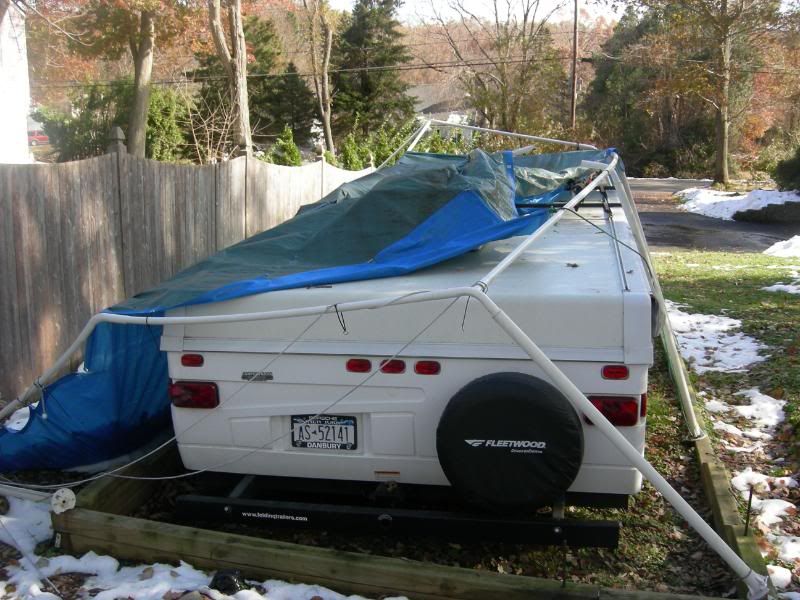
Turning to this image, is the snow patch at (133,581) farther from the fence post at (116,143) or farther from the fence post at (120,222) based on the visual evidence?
the fence post at (116,143)

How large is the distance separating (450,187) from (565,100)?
1976 inches

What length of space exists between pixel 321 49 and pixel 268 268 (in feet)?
131

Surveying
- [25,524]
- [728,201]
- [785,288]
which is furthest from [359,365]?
[728,201]

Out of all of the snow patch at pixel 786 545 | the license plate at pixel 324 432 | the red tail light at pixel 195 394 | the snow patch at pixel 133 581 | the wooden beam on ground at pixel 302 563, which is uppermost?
the red tail light at pixel 195 394

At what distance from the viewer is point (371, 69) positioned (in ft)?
136

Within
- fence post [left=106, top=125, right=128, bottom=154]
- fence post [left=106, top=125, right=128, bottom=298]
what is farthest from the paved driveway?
fence post [left=106, top=125, right=128, bottom=298]

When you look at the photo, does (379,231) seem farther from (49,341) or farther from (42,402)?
(49,341)

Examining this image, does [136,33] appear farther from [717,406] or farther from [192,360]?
[192,360]

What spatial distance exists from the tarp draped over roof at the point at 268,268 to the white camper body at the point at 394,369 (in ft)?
0.90

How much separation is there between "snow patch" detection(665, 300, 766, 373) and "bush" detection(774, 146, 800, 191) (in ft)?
65.4

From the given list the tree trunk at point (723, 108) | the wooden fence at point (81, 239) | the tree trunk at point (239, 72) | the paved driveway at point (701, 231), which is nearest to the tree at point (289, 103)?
the paved driveway at point (701, 231)

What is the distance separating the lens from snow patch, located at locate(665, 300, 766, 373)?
751cm

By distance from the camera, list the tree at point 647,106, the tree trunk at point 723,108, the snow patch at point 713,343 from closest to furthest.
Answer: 1. the snow patch at point 713,343
2. the tree trunk at point 723,108
3. the tree at point 647,106

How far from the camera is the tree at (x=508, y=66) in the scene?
3375cm
